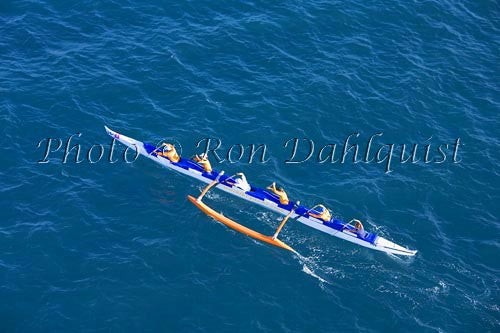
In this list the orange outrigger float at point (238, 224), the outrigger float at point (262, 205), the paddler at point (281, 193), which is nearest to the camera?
the orange outrigger float at point (238, 224)

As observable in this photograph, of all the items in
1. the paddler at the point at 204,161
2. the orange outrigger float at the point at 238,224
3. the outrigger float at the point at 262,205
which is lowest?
the orange outrigger float at the point at 238,224

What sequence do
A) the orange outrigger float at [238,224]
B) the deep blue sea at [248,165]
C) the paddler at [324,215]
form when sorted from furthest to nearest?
the paddler at [324,215] < the orange outrigger float at [238,224] < the deep blue sea at [248,165]

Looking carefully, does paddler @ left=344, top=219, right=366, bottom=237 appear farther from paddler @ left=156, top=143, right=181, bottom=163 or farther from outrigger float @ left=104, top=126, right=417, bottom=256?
paddler @ left=156, top=143, right=181, bottom=163

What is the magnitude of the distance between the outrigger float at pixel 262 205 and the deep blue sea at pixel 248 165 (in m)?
0.80

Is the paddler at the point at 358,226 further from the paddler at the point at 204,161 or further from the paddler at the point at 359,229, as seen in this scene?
the paddler at the point at 204,161

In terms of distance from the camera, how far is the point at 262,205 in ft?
184

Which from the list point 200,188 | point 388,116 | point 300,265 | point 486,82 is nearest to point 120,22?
point 200,188

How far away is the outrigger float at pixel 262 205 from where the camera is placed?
51.8 meters

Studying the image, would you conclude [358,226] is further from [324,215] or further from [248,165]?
[248,165]

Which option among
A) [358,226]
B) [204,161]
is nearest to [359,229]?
[358,226]

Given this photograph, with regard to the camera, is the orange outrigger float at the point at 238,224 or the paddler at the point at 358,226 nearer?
the orange outrigger float at the point at 238,224

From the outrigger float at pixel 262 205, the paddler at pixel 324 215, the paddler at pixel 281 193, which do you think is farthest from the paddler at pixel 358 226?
the paddler at pixel 281 193

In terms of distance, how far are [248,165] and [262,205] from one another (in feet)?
17.2

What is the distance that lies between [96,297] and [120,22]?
37.3m
